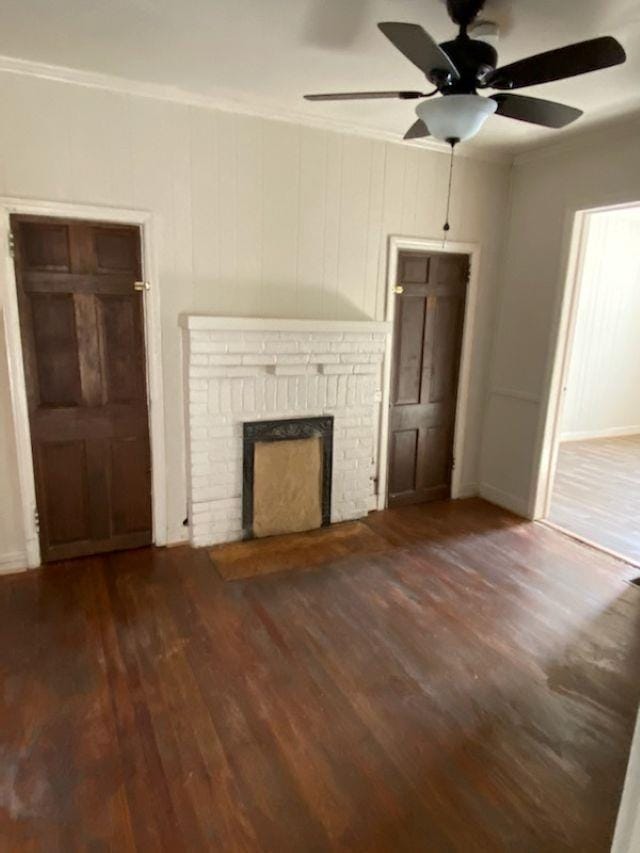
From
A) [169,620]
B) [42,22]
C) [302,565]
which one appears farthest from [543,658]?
[42,22]

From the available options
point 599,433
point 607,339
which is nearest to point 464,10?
point 607,339

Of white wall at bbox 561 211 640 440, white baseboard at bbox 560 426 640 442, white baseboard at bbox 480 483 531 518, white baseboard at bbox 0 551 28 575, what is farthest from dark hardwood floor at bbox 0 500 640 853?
white wall at bbox 561 211 640 440

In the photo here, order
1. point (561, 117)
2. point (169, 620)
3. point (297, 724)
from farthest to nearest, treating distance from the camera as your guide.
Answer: point (169, 620)
point (561, 117)
point (297, 724)

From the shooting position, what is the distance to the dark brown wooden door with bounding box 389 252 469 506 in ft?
12.9

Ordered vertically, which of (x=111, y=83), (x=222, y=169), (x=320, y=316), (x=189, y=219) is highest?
(x=111, y=83)

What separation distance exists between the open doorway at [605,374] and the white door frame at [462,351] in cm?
114

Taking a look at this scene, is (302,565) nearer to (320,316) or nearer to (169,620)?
(169,620)

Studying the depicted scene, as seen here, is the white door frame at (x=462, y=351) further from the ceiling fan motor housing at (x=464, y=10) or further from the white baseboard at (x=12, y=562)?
the white baseboard at (x=12, y=562)

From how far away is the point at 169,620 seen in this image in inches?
103

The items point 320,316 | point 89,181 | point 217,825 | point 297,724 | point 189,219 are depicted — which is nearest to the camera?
point 217,825

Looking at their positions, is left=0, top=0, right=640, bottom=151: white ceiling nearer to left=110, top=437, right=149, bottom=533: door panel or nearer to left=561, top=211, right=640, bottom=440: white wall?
left=110, top=437, right=149, bottom=533: door panel

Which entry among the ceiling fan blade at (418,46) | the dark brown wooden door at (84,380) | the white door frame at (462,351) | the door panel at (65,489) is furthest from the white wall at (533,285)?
the door panel at (65,489)

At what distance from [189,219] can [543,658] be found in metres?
3.06

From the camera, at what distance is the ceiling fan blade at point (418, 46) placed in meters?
1.59
